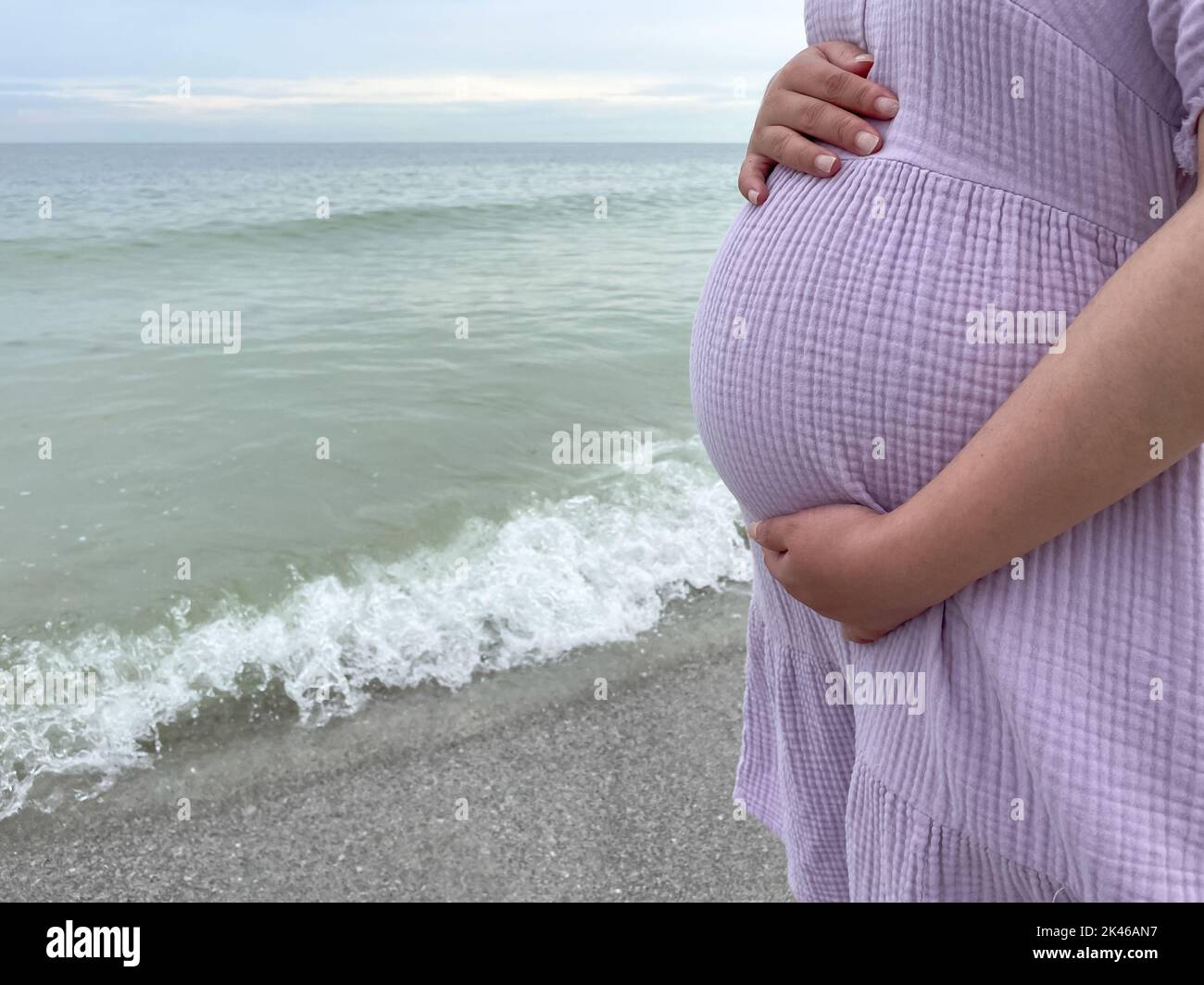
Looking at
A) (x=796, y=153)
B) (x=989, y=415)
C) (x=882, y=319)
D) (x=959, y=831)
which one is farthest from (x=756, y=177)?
(x=959, y=831)

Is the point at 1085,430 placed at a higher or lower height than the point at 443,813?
higher

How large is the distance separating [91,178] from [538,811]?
30501mm

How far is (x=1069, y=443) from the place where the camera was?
2.27ft

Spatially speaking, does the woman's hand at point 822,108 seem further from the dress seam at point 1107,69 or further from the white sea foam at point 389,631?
the white sea foam at point 389,631

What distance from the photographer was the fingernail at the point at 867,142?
88 centimetres

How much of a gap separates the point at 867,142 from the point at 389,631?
8.44 feet

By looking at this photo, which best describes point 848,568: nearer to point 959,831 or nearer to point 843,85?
→ point 959,831

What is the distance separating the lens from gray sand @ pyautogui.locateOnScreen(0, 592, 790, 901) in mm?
2205

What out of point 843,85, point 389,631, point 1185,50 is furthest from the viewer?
point 389,631

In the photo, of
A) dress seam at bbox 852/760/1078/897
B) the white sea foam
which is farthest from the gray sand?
dress seam at bbox 852/760/1078/897

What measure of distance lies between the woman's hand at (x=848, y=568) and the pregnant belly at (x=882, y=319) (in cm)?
3

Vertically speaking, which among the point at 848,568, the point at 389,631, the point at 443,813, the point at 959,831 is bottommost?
the point at 443,813

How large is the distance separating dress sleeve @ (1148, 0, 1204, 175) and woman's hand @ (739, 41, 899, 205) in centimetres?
23

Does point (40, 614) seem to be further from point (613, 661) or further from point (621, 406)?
point (621, 406)
